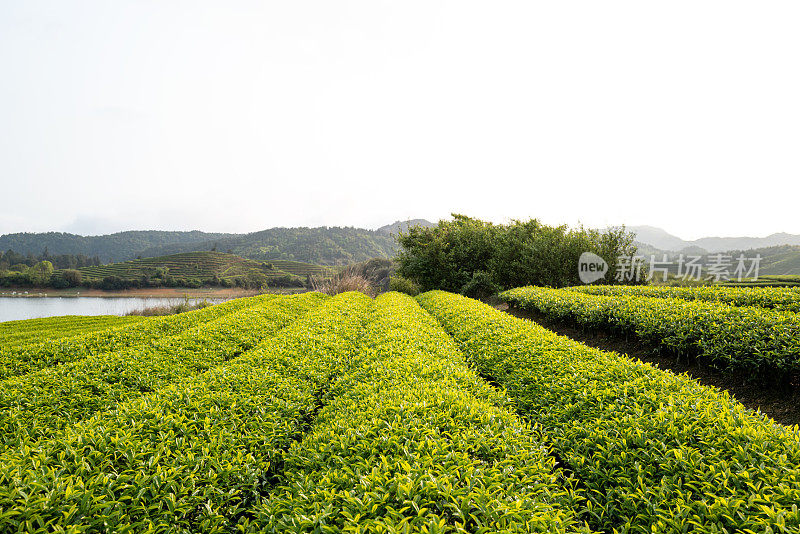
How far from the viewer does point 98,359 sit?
577 centimetres

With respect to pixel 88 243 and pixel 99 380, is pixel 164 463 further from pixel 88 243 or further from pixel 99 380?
pixel 88 243

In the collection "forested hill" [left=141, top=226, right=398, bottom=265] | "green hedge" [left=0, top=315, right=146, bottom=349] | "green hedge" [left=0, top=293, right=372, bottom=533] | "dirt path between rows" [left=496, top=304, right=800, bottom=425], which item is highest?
"forested hill" [left=141, top=226, right=398, bottom=265]

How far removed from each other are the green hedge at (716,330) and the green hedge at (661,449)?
7.74 feet

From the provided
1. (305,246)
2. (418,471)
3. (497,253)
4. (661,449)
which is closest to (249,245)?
(305,246)

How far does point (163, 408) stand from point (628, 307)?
9.35m

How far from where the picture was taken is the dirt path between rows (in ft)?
15.2

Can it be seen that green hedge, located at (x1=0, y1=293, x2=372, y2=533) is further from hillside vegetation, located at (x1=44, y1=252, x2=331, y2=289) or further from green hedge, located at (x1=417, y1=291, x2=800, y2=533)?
hillside vegetation, located at (x1=44, y1=252, x2=331, y2=289)

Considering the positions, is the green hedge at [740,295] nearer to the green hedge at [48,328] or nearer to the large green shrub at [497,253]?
the large green shrub at [497,253]

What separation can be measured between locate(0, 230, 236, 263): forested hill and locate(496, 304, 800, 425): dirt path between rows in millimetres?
123919

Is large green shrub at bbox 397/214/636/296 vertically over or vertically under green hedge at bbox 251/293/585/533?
over

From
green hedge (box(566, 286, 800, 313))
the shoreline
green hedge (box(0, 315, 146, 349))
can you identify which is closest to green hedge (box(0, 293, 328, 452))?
green hedge (box(0, 315, 146, 349))

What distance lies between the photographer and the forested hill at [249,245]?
96.7 meters

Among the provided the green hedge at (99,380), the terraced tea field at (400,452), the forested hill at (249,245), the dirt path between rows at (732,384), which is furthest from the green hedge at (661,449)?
the forested hill at (249,245)

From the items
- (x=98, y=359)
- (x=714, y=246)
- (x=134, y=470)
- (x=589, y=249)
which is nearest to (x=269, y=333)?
(x=98, y=359)
